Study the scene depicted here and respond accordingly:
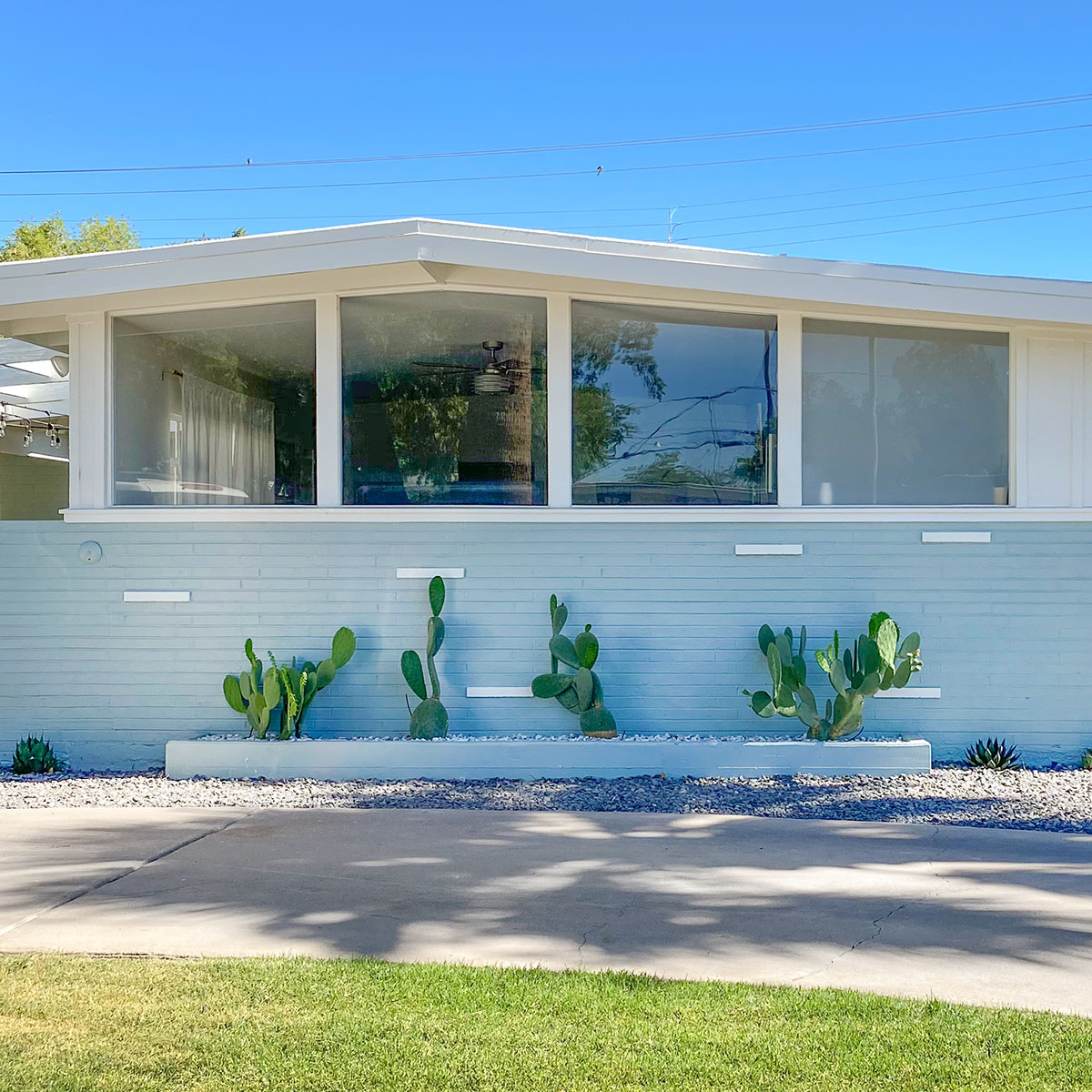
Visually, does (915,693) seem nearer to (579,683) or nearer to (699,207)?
(579,683)

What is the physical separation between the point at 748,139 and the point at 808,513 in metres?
24.8

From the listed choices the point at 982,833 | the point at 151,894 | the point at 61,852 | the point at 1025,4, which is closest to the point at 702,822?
the point at 982,833

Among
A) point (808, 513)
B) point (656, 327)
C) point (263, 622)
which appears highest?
point (656, 327)

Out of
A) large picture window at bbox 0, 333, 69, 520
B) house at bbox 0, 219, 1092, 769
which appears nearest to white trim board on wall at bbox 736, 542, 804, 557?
house at bbox 0, 219, 1092, 769

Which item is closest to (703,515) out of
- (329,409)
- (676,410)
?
(676,410)

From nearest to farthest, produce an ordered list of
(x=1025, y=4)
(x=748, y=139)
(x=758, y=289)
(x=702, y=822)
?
(x=702, y=822) → (x=758, y=289) → (x=1025, y=4) → (x=748, y=139)

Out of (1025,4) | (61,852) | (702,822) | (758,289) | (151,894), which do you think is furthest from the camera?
(1025,4)

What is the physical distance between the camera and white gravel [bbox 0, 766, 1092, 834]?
672 centimetres

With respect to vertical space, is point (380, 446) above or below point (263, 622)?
above

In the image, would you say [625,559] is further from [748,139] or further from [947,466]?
[748,139]

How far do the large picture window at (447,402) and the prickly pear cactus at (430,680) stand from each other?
76 centimetres

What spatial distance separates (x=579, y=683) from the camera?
7.78 meters

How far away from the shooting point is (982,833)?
6.28 meters

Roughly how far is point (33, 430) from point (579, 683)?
30.0 ft
